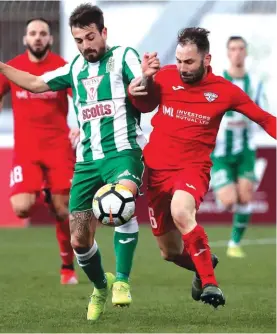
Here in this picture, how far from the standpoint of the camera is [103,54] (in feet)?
25.3

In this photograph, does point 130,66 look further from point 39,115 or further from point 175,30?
point 175,30

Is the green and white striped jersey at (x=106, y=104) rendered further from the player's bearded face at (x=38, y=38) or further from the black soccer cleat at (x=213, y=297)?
the player's bearded face at (x=38, y=38)

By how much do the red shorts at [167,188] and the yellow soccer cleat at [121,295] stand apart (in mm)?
510

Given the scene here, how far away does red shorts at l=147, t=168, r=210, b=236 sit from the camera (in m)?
7.34

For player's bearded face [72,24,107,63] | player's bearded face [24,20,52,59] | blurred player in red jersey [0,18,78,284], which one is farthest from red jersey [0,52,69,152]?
player's bearded face [72,24,107,63]

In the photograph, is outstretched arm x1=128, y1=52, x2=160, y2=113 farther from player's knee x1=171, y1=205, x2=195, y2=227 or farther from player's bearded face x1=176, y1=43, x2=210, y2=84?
player's knee x1=171, y1=205, x2=195, y2=227

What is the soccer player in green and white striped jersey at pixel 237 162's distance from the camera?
42.0ft

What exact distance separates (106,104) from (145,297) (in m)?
1.94

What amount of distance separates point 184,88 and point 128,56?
47cm

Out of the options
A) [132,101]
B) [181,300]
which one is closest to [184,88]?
[132,101]

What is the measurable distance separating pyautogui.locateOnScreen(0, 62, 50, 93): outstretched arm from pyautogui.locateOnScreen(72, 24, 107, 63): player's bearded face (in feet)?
1.53

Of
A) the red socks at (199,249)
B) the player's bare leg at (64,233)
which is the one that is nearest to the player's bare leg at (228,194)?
the player's bare leg at (64,233)

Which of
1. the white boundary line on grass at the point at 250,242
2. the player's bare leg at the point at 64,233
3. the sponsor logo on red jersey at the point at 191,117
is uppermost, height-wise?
the sponsor logo on red jersey at the point at 191,117

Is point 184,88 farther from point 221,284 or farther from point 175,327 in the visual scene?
point 221,284
